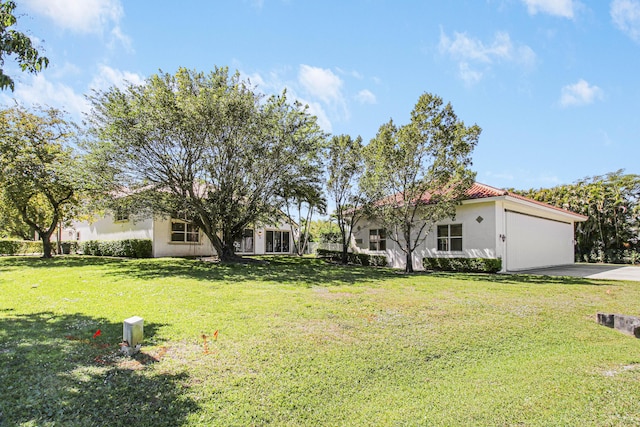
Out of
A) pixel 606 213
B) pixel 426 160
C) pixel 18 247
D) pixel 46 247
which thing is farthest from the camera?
pixel 18 247

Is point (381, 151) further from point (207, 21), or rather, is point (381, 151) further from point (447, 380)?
point (447, 380)

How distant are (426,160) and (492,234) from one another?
4511 millimetres

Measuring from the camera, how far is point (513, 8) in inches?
376

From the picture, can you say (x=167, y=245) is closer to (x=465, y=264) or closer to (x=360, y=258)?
(x=360, y=258)

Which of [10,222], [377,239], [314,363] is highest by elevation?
[10,222]

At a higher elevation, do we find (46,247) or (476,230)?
(476,230)

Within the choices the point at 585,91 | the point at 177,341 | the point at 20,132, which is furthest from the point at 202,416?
the point at 20,132

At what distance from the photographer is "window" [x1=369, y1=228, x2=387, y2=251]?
765 inches

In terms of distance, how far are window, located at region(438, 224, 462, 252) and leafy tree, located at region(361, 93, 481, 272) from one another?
83.1 inches

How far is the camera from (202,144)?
14609 millimetres

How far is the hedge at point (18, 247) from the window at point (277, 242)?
64.2ft

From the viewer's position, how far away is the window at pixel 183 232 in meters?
22.3

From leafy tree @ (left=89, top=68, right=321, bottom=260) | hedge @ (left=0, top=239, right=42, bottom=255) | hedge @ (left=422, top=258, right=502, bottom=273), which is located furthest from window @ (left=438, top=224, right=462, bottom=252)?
hedge @ (left=0, top=239, right=42, bottom=255)

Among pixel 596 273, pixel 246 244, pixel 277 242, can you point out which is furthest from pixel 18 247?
pixel 596 273
